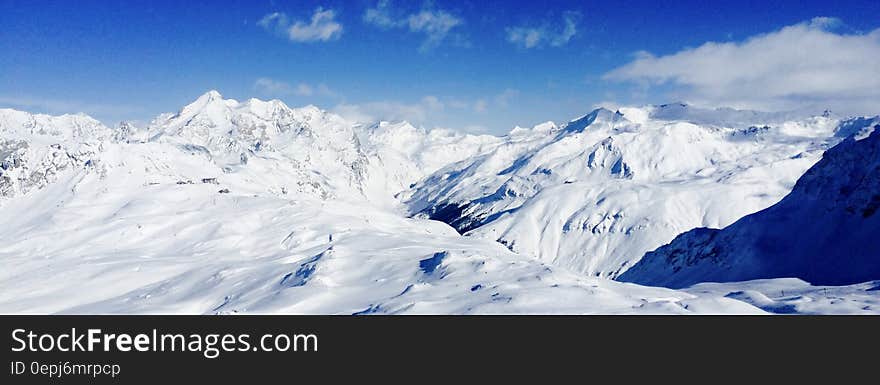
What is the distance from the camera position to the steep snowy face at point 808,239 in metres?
99.8

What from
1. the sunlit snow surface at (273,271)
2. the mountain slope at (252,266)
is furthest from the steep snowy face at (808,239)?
the mountain slope at (252,266)

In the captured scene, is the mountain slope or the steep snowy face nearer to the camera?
the mountain slope

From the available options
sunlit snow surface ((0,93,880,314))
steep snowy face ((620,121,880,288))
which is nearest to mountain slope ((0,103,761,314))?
sunlit snow surface ((0,93,880,314))

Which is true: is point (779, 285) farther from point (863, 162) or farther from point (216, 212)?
point (216, 212)

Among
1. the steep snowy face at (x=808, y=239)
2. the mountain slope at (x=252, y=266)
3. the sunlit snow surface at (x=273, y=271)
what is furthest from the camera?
the steep snowy face at (x=808, y=239)

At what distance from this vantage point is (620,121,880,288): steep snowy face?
99812 mm

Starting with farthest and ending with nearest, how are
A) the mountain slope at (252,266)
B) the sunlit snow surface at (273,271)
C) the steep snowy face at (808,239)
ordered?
the steep snowy face at (808,239) < the mountain slope at (252,266) < the sunlit snow surface at (273,271)

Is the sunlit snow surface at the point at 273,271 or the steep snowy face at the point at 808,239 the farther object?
the steep snowy face at the point at 808,239

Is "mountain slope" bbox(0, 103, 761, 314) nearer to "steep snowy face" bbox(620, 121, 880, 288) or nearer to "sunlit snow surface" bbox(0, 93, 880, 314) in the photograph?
"sunlit snow surface" bbox(0, 93, 880, 314)

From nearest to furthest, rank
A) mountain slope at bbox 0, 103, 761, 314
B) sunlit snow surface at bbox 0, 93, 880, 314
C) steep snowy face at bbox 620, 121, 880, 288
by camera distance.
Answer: sunlit snow surface at bbox 0, 93, 880, 314, mountain slope at bbox 0, 103, 761, 314, steep snowy face at bbox 620, 121, 880, 288

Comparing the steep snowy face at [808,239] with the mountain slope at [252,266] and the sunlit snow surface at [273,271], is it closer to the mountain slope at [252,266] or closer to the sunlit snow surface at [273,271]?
the sunlit snow surface at [273,271]

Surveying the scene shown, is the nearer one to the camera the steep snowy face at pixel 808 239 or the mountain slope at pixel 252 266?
the mountain slope at pixel 252 266

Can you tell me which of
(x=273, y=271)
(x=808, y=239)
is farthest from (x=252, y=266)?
(x=808, y=239)
